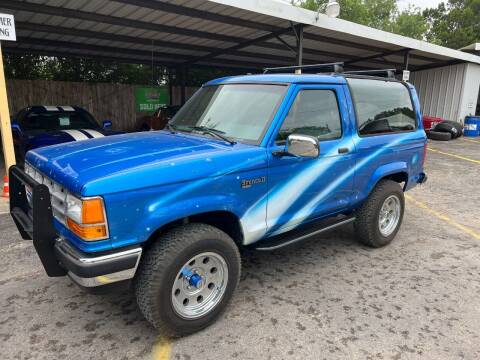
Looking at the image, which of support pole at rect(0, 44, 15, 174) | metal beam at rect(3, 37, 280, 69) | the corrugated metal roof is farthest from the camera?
metal beam at rect(3, 37, 280, 69)

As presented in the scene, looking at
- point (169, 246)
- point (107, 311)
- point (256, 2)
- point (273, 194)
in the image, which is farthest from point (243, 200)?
point (256, 2)

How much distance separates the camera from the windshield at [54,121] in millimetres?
8188

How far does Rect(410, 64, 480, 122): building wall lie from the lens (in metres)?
18.3

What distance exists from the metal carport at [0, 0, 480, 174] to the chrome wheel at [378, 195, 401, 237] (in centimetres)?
601

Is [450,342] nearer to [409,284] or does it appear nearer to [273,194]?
[409,284]

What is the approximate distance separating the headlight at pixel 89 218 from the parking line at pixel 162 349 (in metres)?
1.00

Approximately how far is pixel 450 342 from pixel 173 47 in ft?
44.1

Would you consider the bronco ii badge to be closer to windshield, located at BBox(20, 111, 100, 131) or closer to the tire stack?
windshield, located at BBox(20, 111, 100, 131)

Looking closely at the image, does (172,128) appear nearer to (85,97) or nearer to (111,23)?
(111,23)

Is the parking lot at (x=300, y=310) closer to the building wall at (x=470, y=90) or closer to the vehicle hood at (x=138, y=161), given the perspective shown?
the vehicle hood at (x=138, y=161)

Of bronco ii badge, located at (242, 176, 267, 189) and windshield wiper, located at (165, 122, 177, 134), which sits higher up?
windshield wiper, located at (165, 122, 177, 134)

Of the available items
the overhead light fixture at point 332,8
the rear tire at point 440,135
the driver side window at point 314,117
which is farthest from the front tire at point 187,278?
the rear tire at point 440,135

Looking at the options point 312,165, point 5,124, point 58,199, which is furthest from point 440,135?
point 58,199

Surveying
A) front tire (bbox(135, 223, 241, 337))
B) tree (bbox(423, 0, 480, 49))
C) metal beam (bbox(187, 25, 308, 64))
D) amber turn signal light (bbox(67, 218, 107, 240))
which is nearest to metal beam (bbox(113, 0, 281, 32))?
metal beam (bbox(187, 25, 308, 64))
